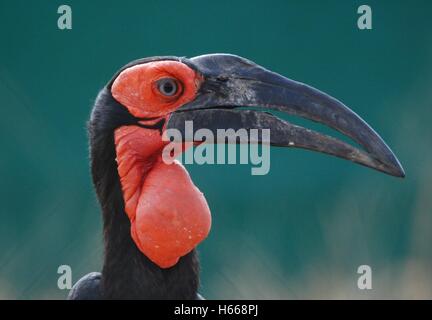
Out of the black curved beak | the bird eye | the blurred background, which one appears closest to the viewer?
the black curved beak

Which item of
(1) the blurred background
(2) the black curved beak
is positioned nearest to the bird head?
(2) the black curved beak

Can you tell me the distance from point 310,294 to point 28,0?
7.41 feet

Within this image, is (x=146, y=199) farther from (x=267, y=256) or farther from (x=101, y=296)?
(x=267, y=256)

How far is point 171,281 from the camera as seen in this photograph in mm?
3059

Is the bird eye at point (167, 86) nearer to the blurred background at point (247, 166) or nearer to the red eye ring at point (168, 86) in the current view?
the red eye ring at point (168, 86)

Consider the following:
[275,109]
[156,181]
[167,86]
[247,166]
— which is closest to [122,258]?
[156,181]

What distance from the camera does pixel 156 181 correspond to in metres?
3.05

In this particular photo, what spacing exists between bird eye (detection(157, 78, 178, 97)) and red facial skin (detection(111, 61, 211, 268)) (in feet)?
0.04

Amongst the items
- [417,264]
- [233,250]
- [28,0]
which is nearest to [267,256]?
[233,250]

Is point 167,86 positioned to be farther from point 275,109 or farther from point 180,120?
point 275,109

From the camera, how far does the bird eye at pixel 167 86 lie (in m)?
3.04

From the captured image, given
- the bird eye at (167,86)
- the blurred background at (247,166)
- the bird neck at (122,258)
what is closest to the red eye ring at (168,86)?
the bird eye at (167,86)

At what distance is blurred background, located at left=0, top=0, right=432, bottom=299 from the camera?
5062 mm

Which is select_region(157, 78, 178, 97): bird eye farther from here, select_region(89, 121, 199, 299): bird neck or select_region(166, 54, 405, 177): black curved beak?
select_region(89, 121, 199, 299): bird neck
